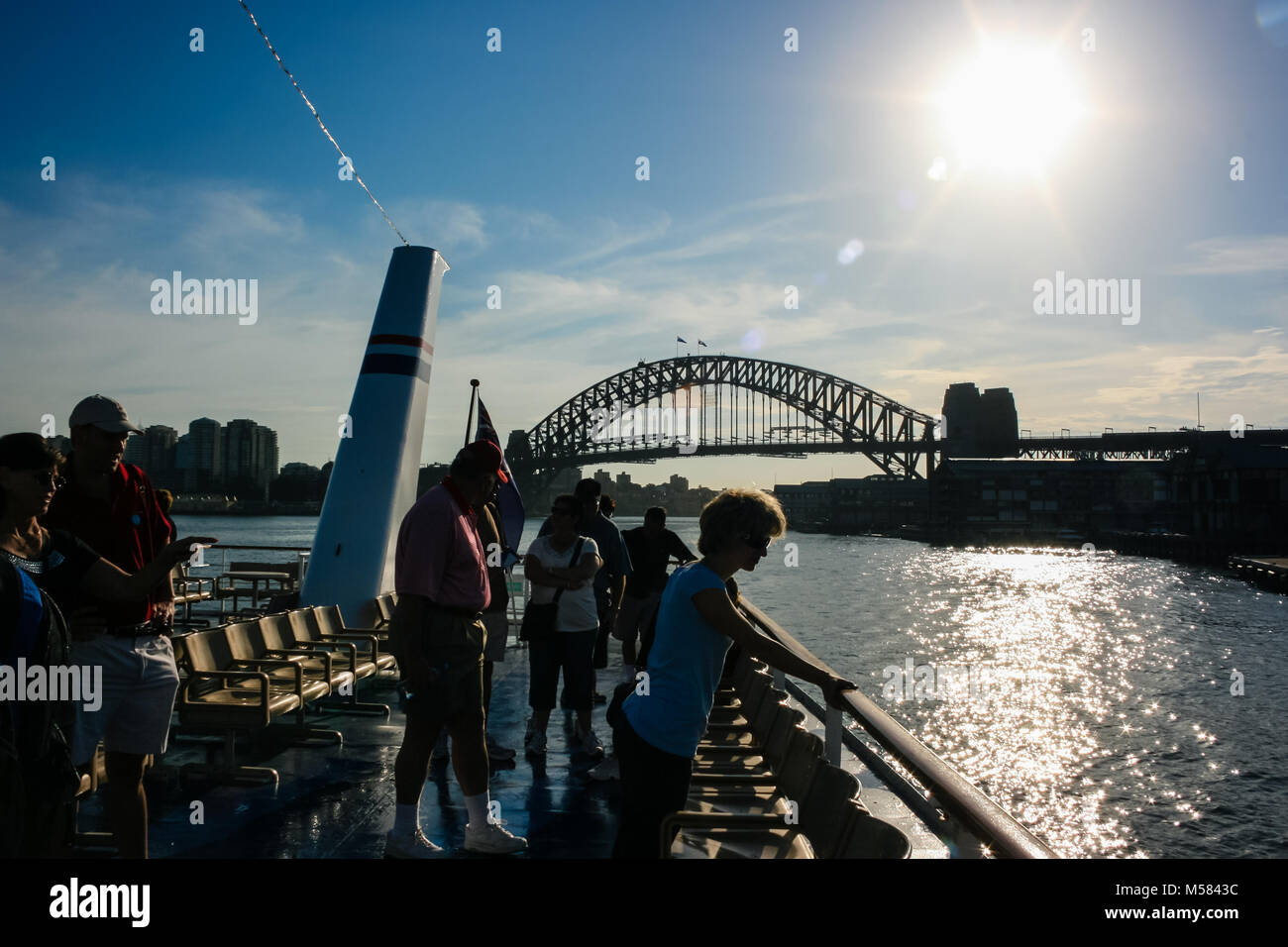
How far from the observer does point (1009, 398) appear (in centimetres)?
11731

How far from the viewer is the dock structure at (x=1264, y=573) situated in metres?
41.0

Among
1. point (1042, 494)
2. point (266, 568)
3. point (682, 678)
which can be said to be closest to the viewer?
point (682, 678)

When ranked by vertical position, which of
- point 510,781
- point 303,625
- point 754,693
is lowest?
point 510,781

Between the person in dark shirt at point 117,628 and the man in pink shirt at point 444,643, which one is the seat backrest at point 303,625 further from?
the person in dark shirt at point 117,628

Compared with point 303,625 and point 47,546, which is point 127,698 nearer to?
point 47,546

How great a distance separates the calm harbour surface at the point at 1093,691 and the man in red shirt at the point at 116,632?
10790 mm

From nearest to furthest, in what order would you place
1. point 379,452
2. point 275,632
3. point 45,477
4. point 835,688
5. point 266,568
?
1. point 45,477
2. point 835,688
3. point 275,632
4. point 379,452
5. point 266,568

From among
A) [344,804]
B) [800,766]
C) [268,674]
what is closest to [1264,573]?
[800,766]

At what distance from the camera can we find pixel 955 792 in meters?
2.34

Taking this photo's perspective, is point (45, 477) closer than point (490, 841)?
Yes

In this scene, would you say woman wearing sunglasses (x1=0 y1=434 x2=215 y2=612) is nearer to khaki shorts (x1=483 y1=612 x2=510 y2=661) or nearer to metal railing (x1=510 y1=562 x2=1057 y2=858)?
metal railing (x1=510 y1=562 x2=1057 y2=858)

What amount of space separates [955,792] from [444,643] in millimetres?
2009

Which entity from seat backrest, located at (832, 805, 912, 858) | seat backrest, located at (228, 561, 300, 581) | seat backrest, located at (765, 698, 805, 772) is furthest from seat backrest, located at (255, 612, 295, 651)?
seat backrest, located at (228, 561, 300, 581)

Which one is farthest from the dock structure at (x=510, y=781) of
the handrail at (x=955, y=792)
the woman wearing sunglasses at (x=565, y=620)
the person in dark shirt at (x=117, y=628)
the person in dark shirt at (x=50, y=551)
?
the person in dark shirt at (x=50, y=551)
